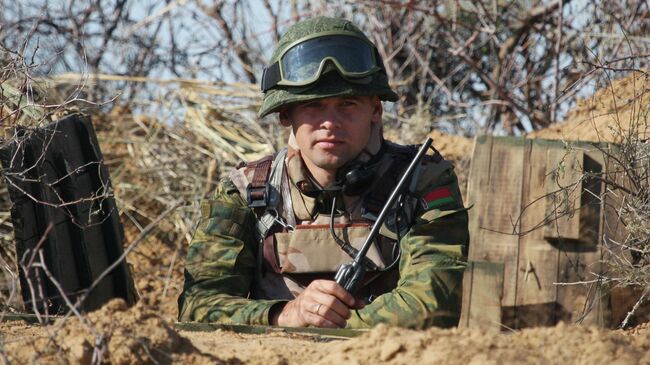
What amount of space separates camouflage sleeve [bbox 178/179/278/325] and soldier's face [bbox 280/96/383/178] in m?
0.39

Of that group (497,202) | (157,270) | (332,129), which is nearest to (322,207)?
(332,129)

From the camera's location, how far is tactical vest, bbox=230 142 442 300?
14.6ft

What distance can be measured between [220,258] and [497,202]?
2250mm

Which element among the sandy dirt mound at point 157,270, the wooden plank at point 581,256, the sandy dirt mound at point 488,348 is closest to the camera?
the sandy dirt mound at point 488,348

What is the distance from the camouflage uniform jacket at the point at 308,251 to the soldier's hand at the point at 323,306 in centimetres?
14

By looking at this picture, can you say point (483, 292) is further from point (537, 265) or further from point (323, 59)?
point (323, 59)

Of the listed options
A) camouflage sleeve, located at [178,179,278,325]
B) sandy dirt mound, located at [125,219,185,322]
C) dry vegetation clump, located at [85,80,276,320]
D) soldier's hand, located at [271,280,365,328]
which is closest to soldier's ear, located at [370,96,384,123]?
camouflage sleeve, located at [178,179,278,325]

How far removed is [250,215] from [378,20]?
220 inches

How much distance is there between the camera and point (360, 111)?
4.52m

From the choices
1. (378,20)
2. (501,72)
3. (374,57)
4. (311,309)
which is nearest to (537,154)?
(374,57)

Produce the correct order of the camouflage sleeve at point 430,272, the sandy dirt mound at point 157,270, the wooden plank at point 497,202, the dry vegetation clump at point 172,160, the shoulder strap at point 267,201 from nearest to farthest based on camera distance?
1. the camouflage sleeve at point 430,272
2. the shoulder strap at point 267,201
3. the wooden plank at point 497,202
4. the sandy dirt mound at point 157,270
5. the dry vegetation clump at point 172,160

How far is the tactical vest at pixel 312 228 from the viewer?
445 centimetres

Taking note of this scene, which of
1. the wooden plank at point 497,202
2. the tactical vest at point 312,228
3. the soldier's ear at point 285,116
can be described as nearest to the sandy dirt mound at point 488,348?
the tactical vest at point 312,228

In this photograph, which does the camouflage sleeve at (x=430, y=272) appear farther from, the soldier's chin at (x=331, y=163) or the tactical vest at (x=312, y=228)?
the soldier's chin at (x=331, y=163)
